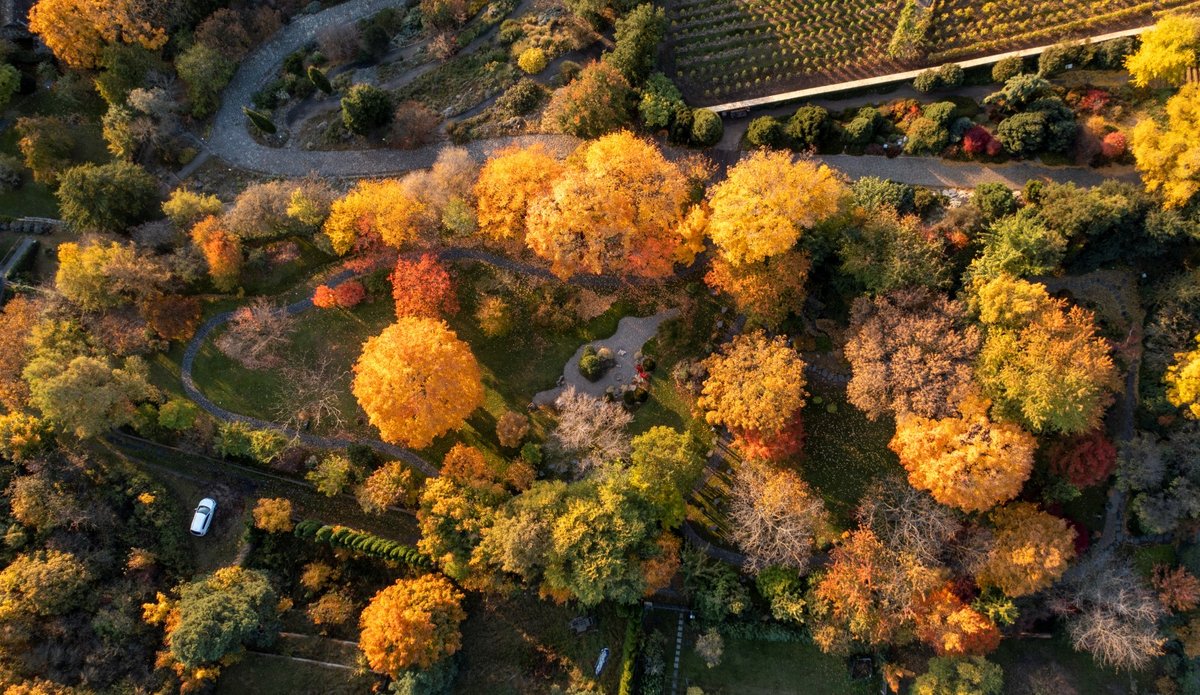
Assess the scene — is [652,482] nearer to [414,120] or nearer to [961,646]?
[961,646]

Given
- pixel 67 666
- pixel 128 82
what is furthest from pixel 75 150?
pixel 67 666

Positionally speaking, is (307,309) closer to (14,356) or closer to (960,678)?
(14,356)

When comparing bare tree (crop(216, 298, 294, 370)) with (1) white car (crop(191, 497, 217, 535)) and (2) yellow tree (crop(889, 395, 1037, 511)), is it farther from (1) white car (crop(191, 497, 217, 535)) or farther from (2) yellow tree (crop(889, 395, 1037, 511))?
(2) yellow tree (crop(889, 395, 1037, 511))

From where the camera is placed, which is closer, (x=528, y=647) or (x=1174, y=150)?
(x=1174, y=150)

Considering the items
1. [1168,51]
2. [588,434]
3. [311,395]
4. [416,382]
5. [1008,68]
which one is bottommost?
[588,434]

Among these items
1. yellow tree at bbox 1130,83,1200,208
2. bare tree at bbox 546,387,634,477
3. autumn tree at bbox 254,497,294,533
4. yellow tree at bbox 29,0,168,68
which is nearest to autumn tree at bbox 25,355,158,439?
autumn tree at bbox 254,497,294,533

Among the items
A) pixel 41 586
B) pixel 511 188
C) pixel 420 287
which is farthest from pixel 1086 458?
pixel 41 586
